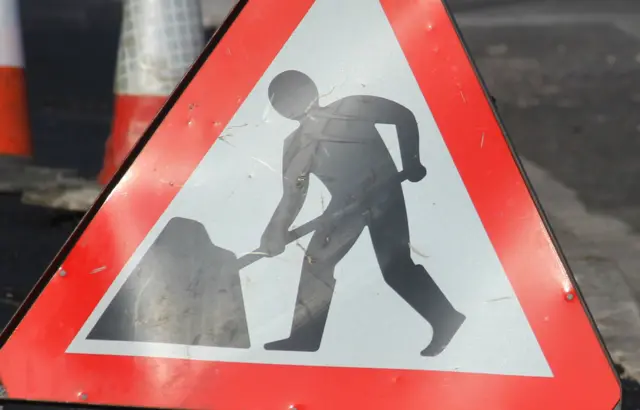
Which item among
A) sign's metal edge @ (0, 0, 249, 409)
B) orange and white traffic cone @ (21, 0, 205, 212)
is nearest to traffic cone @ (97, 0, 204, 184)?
orange and white traffic cone @ (21, 0, 205, 212)

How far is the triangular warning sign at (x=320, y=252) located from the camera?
4.10ft

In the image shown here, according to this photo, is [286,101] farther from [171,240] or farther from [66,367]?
[66,367]

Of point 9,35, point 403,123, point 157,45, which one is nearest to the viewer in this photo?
point 403,123

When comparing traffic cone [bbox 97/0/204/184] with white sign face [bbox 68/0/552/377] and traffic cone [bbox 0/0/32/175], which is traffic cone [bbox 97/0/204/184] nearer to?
traffic cone [bbox 0/0/32/175]

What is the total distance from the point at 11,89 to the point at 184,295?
0.98 metres

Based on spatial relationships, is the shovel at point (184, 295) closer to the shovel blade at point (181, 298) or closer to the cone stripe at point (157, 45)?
the shovel blade at point (181, 298)

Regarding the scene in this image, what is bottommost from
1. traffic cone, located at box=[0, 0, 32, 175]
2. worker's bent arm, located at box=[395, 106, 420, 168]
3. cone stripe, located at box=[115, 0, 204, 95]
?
traffic cone, located at box=[0, 0, 32, 175]

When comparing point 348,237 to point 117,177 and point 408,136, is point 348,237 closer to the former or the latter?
point 408,136

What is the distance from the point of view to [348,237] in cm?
128

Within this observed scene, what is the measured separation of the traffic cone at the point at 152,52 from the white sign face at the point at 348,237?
23.2 inches

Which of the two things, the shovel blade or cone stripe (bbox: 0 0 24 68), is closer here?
the shovel blade

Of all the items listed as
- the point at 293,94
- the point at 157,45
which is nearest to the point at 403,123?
the point at 293,94

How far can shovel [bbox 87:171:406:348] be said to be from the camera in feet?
4.25

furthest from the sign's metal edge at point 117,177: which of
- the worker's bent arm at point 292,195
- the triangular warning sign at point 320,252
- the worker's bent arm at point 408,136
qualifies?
the worker's bent arm at point 408,136
